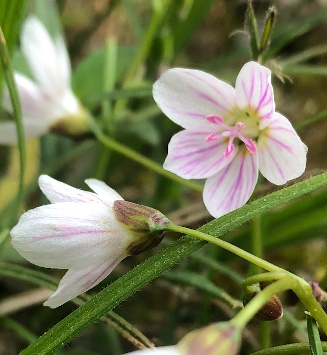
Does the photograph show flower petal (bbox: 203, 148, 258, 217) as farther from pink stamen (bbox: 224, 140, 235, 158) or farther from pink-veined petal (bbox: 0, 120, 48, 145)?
pink-veined petal (bbox: 0, 120, 48, 145)

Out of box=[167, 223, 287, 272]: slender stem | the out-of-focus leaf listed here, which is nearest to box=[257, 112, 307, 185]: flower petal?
box=[167, 223, 287, 272]: slender stem

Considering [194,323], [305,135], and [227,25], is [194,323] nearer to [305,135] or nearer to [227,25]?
[305,135]

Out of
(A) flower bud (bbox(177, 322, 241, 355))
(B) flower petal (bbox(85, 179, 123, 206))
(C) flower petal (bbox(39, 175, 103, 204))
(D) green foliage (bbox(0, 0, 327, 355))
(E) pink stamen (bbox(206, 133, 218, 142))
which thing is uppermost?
(C) flower petal (bbox(39, 175, 103, 204))

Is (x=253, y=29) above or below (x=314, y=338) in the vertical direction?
above

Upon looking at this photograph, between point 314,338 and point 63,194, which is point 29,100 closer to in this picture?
point 63,194

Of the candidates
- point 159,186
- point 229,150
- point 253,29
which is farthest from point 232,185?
point 159,186

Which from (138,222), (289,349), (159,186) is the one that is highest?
(138,222)
